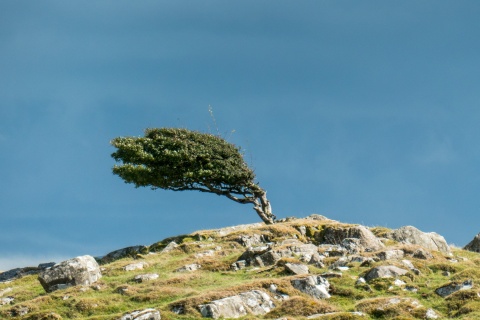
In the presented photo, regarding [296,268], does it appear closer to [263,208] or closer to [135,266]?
[135,266]

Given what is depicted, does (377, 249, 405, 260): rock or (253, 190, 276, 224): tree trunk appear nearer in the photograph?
(377, 249, 405, 260): rock

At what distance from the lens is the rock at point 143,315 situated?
26.5 meters

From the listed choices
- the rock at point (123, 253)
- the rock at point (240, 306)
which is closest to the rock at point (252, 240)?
the rock at point (123, 253)

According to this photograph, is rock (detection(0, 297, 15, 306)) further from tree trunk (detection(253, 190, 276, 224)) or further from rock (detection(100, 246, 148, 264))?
tree trunk (detection(253, 190, 276, 224))

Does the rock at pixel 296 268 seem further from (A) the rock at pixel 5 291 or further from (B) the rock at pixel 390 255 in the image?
(A) the rock at pixel 5 291

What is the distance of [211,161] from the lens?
2404 inches

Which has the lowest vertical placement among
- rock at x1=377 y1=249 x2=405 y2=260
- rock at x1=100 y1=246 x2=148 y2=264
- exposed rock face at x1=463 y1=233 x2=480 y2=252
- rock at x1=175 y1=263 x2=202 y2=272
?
rock at x1=377 y1=249 x2=405 y2=260

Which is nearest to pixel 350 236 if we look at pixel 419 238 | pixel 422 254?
pixel 419 238

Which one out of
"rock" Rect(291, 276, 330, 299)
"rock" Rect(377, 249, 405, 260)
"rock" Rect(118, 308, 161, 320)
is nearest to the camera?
"rock" Rect(118, 308, 161, 320)

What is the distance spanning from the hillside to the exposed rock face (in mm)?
4119

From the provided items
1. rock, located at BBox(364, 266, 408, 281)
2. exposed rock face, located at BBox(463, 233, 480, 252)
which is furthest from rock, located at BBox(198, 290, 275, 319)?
exposed rock face, located at BBox(463, 233, 480, 252)

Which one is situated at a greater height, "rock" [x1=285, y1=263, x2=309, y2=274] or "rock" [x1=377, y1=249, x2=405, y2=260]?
"rock" [x1=377, y1=249, x2=405, y2=260]

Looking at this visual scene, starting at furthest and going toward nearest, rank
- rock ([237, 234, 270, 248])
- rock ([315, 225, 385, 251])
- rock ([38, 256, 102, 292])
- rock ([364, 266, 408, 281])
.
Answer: rock ([237, 234, 270, 248]) < rock ([315, 225, 385, 251]) < rock ([38, 256, 102, 292]) < rock ([364, 266, 408, 281])

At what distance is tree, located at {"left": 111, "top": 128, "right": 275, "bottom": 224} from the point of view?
2352 inches
